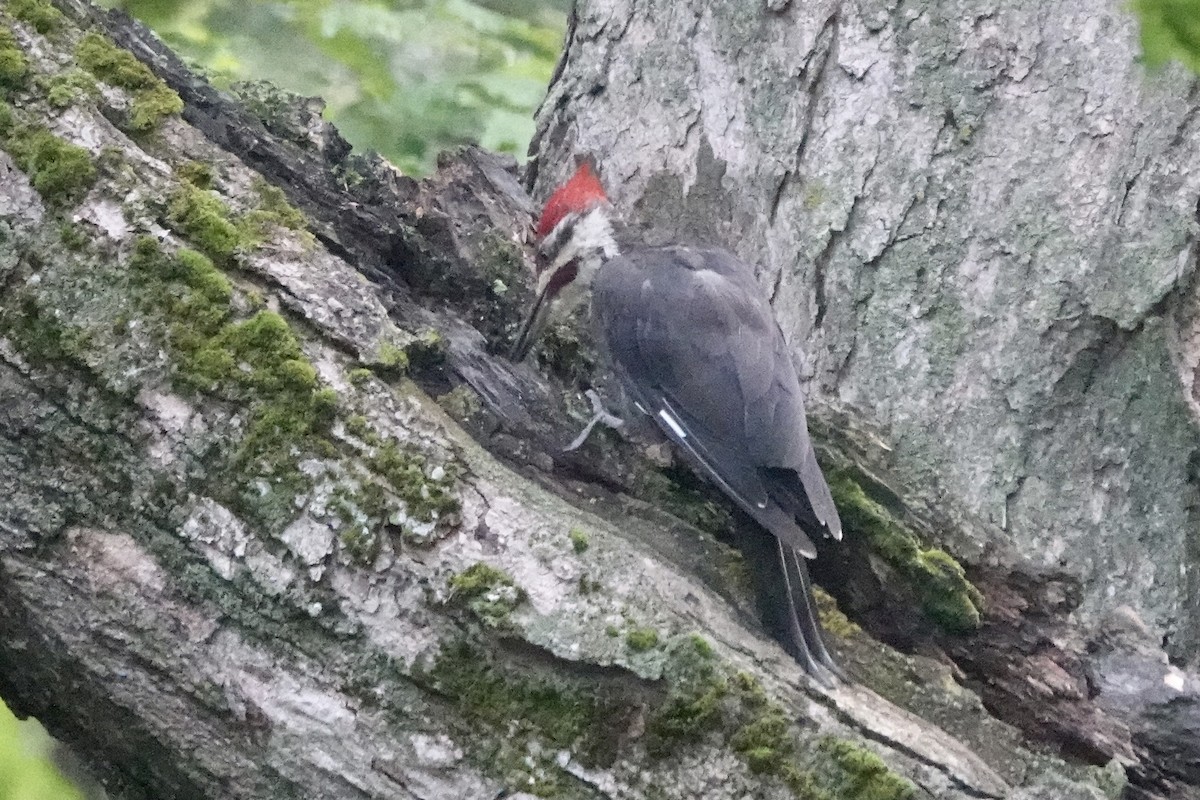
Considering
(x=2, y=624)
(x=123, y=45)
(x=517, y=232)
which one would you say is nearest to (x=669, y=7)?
(x=517, y=232)

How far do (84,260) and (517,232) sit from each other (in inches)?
49.4

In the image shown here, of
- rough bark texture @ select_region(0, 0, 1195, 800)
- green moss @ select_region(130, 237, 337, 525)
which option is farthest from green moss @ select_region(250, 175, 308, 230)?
green moss @ select_region(130, 237, 337, 525)

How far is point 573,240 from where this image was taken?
2893 millimetres

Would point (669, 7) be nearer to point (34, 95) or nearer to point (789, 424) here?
point (789, 424)

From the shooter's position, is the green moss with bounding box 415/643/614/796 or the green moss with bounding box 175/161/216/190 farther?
the green moss with bounding box 175/161/216/190

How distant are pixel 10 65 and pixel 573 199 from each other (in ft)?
4.72

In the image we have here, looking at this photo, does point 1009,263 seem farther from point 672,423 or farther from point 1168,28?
point 1168,28

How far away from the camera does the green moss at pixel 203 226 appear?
70.0 inches

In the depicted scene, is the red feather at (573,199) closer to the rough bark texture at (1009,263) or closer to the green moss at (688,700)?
the rough bark texture at (1009,263)

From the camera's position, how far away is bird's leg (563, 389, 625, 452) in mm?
2102

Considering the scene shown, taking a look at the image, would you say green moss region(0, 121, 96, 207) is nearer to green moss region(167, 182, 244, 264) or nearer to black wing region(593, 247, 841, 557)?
green moss region(167, 182, 244, 264)

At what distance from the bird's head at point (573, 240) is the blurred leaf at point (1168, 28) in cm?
196

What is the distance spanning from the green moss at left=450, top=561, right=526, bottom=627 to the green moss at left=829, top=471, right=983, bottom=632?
33.3 inches

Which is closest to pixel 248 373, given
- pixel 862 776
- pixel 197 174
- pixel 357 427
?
pixel 357 427
